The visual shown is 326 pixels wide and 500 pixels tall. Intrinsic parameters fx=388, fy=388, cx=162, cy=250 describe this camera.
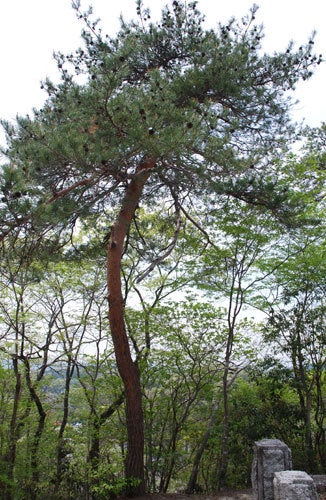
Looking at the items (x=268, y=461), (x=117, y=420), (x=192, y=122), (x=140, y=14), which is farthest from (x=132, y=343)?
(x=140, y=14)

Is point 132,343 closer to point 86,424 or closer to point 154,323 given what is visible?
point 154,323

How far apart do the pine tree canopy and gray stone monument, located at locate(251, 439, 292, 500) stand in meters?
3.01

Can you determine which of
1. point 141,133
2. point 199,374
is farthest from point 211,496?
point 141,133

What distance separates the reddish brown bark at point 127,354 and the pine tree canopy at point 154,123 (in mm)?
467

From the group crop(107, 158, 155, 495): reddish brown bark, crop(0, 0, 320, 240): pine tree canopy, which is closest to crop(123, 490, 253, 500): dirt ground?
crop(107, 158, 155, 495): reddish brown bark

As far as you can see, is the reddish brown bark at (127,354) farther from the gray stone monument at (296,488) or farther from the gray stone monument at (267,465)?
the gray stone monument at (296,488)

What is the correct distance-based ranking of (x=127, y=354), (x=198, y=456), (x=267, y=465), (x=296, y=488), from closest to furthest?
(x=296, y=488) → (x=267, y=465) → (x=127, y=354) → (x=198, y=456)

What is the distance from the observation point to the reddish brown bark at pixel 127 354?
530 centimetres

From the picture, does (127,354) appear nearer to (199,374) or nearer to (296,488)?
(199,374)

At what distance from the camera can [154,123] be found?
14.1 ft

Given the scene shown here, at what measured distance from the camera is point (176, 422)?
22.7ft

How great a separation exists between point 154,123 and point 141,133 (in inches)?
8.2

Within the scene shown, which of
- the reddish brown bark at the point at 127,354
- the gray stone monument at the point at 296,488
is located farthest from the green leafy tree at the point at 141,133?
the gray stone monument at the point at 296,488

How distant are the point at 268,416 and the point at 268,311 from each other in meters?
1.81
